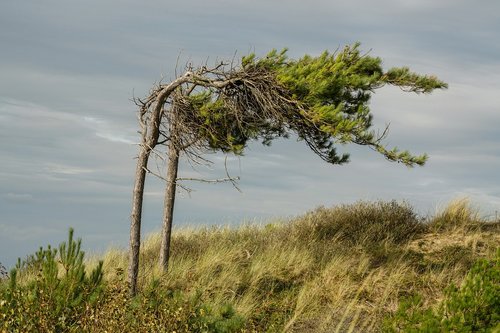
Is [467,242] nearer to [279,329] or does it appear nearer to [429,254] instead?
[429,254]

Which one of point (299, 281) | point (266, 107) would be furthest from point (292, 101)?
point (299, 281)

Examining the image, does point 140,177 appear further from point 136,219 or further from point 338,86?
point 338,86

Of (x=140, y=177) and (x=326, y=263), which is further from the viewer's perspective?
(x=326, y=263)

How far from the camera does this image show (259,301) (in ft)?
41.8

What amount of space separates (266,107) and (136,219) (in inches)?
125

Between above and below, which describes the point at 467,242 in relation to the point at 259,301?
above

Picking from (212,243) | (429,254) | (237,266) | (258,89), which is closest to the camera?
(258,89)

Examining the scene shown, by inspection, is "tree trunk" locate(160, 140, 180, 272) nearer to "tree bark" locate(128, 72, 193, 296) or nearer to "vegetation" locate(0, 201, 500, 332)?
"vegetation" locate(0, 201, 500, 332)

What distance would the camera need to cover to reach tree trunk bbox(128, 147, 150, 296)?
489 inches

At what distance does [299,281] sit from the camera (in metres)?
13.7

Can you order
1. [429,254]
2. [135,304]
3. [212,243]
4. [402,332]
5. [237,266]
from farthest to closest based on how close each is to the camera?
[212,243], [429,254], [237,266], [135,304], [402,332]

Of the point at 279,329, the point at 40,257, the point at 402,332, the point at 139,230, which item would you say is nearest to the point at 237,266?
the point at 139,230

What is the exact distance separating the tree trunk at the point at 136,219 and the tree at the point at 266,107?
2 centimetres

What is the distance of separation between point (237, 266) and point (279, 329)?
398cm
